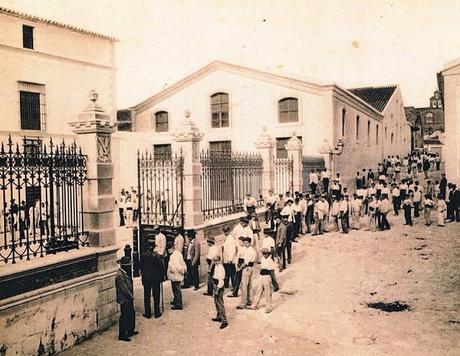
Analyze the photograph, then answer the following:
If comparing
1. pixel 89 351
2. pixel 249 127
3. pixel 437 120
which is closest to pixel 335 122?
pixel 249 127

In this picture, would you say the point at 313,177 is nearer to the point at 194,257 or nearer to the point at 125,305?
the point at 194,257

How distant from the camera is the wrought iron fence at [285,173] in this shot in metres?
19.9

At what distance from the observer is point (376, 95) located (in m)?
40.4

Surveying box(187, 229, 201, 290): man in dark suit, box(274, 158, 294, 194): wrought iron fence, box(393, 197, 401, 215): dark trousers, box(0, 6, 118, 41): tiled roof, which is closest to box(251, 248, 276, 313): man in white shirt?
box(187, 229, 201, 290): man in dark suit

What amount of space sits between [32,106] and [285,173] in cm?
1316

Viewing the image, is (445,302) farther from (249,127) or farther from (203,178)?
(249,127)

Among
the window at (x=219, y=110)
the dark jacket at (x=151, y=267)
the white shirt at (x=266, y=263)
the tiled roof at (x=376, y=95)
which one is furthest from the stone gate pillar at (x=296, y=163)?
the tiled roof at (x=376, y=95)

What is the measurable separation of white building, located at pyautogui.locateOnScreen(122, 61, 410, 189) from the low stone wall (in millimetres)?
17106

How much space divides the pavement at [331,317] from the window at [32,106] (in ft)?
44.1

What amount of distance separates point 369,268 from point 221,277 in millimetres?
5377

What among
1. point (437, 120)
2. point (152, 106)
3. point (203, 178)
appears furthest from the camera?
point (437, 120)

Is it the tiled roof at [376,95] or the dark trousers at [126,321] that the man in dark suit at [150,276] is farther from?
the tiled roof at [376,95]

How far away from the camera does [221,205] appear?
1481 centimetres

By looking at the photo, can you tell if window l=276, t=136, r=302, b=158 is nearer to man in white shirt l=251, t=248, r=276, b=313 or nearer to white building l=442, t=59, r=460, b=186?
white building l=442, t=59, r=460, b=186
